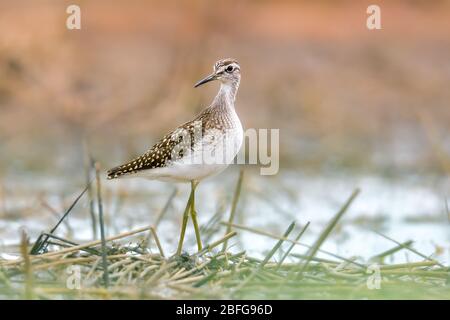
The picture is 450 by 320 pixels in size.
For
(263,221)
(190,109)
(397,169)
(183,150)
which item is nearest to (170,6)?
(190,109)

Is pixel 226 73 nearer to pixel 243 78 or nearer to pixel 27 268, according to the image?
pixel 27 268

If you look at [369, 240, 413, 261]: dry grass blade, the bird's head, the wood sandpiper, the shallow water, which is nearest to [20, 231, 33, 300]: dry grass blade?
the wood sandpiper

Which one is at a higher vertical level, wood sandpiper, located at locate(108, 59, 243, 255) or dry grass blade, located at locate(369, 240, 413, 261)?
wood sandpiper, located at locate(108, 59, 243, 255)

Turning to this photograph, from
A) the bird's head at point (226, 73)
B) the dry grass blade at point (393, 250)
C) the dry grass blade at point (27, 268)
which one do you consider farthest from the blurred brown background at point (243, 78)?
the dry grass blade at point (27, 268)

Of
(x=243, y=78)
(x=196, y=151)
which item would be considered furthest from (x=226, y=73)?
(x=243, y=78)

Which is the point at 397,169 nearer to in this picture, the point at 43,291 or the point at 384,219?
the point at 384,219

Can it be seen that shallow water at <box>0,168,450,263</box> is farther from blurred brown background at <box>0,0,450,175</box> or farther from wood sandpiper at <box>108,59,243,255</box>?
wood sandpiper at <box>108,59,243,255</box>
